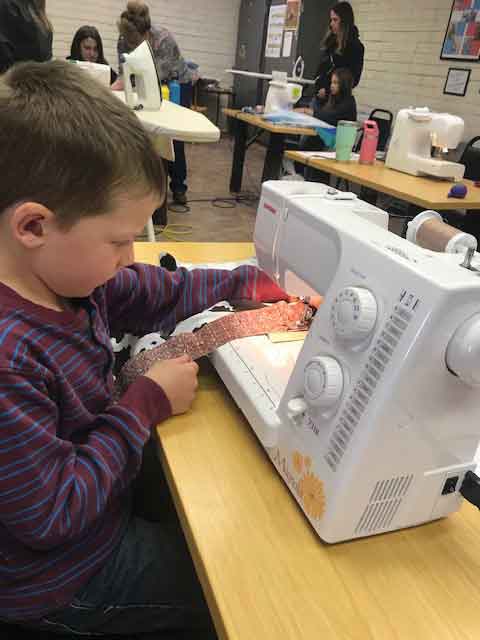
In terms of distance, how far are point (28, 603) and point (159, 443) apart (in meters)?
0.28

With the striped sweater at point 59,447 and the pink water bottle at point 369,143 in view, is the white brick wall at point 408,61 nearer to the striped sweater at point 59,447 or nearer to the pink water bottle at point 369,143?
the pink water bottle at point 369,143

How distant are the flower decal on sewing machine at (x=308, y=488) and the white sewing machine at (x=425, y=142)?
94.4 inches

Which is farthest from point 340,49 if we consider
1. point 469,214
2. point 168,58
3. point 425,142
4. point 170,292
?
point 170,292

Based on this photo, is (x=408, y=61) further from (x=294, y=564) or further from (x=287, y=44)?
(x=294, y=564)

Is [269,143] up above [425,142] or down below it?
below

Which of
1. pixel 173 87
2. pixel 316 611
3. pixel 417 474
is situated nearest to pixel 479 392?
pixel 417 474

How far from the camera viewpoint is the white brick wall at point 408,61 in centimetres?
473

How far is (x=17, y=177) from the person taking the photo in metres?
0.60

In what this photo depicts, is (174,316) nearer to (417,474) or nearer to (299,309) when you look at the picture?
(299,309)

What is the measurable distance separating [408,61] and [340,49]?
3.76 ft

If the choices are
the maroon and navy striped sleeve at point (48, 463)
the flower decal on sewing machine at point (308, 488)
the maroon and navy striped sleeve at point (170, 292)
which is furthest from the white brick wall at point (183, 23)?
the flower decal on sewing machine at point (308, 488)

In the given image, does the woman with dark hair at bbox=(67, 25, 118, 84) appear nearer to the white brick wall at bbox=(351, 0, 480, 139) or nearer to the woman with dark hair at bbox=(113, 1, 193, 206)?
the woman with dark hair at bbox=(113, 1, 193, 206)

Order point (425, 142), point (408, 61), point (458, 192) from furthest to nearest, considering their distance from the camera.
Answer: point (408, 61) < point (425, 142) < point (458, 192)

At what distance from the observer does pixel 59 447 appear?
0.63m
